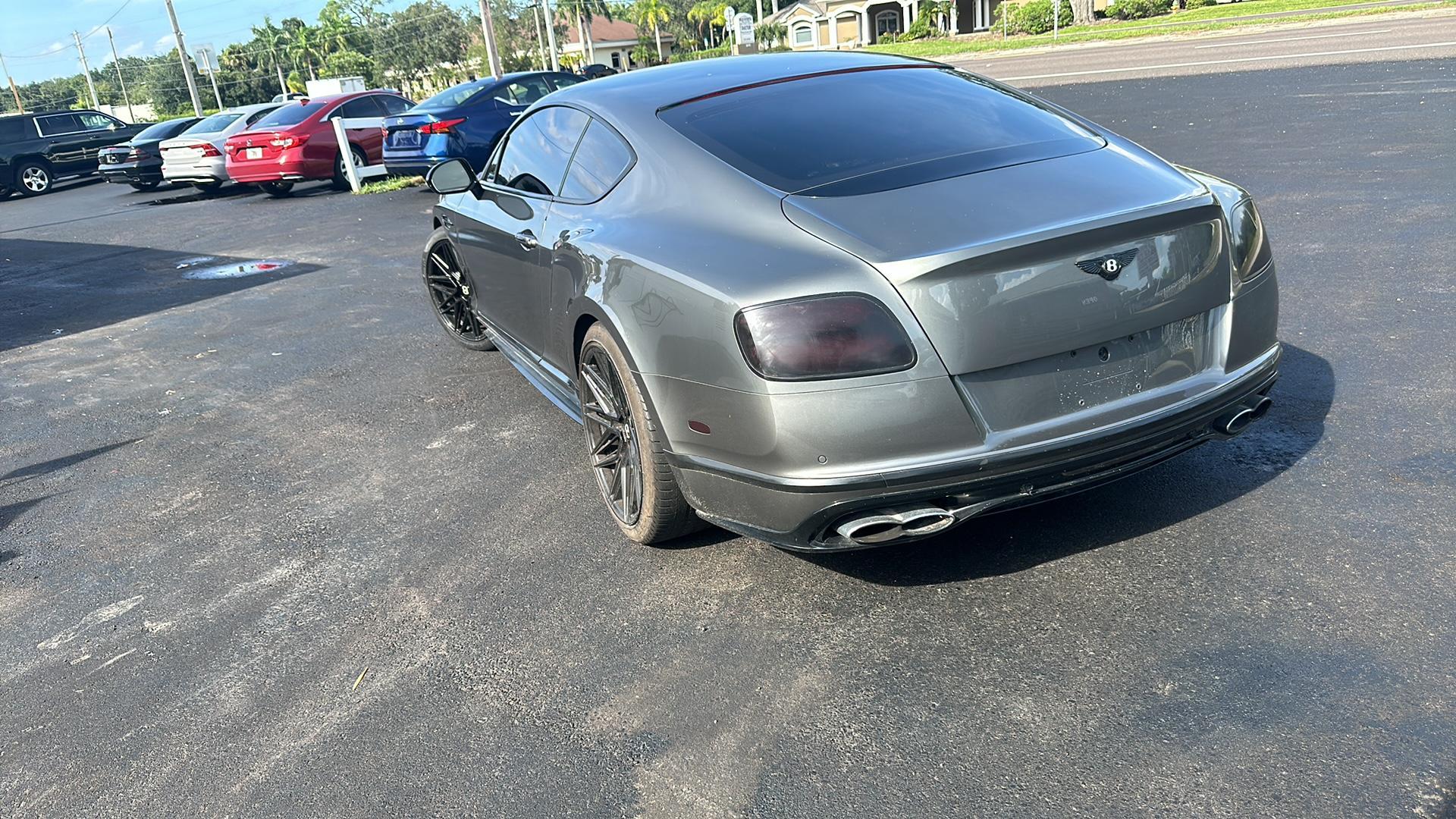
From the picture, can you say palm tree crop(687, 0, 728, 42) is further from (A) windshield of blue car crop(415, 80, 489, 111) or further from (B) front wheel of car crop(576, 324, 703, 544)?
(B) front wheel of car crop(576, 324, 703, 544)

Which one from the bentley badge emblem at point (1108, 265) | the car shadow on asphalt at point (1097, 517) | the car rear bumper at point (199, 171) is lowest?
the car shadow on asphalt at point (1097, 517)

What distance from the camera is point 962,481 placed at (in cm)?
271

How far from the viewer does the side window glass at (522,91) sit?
14203 mm

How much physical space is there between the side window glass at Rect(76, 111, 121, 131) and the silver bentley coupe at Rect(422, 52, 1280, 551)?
2693 cm

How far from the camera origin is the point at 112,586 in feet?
12.6

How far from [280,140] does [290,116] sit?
2.89 ft

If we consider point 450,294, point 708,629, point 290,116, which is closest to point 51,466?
point 450,294

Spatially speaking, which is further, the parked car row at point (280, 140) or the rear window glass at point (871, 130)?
the parked car row at point (280, 140)

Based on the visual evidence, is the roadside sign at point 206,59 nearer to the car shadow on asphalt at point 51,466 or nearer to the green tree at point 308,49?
the car shadow on asphalt at point 51,466

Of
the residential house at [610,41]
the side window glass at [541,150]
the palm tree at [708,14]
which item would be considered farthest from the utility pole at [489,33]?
the residential house at [610,41]

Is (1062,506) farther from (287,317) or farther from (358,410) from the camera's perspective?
(287,317)

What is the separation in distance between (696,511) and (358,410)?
3.16m

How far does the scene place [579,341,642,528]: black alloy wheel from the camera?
3512mm

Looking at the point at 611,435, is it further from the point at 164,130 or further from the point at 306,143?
the point at 164,130
